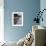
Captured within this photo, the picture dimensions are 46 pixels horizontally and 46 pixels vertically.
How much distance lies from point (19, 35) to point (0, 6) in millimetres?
1395

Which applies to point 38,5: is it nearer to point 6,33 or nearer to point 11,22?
Result: point 11,22

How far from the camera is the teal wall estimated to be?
527cm

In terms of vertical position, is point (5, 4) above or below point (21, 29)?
above

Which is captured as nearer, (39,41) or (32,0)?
(39,41)

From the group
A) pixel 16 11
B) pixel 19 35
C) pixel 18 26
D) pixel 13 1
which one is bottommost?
pixel 19 35

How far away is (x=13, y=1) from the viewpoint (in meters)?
5.25

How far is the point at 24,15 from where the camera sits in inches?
210

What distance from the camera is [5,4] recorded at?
5270 millimetres

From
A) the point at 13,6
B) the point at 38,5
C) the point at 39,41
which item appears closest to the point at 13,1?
the point at 13,6

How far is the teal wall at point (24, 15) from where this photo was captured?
17.3ft

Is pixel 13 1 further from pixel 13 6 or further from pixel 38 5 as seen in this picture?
pixel 38 5

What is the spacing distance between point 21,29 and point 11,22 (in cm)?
49

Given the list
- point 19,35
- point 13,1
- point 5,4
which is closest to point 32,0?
point 13,1

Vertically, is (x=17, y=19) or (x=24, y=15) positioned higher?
(x=24, y=15)
